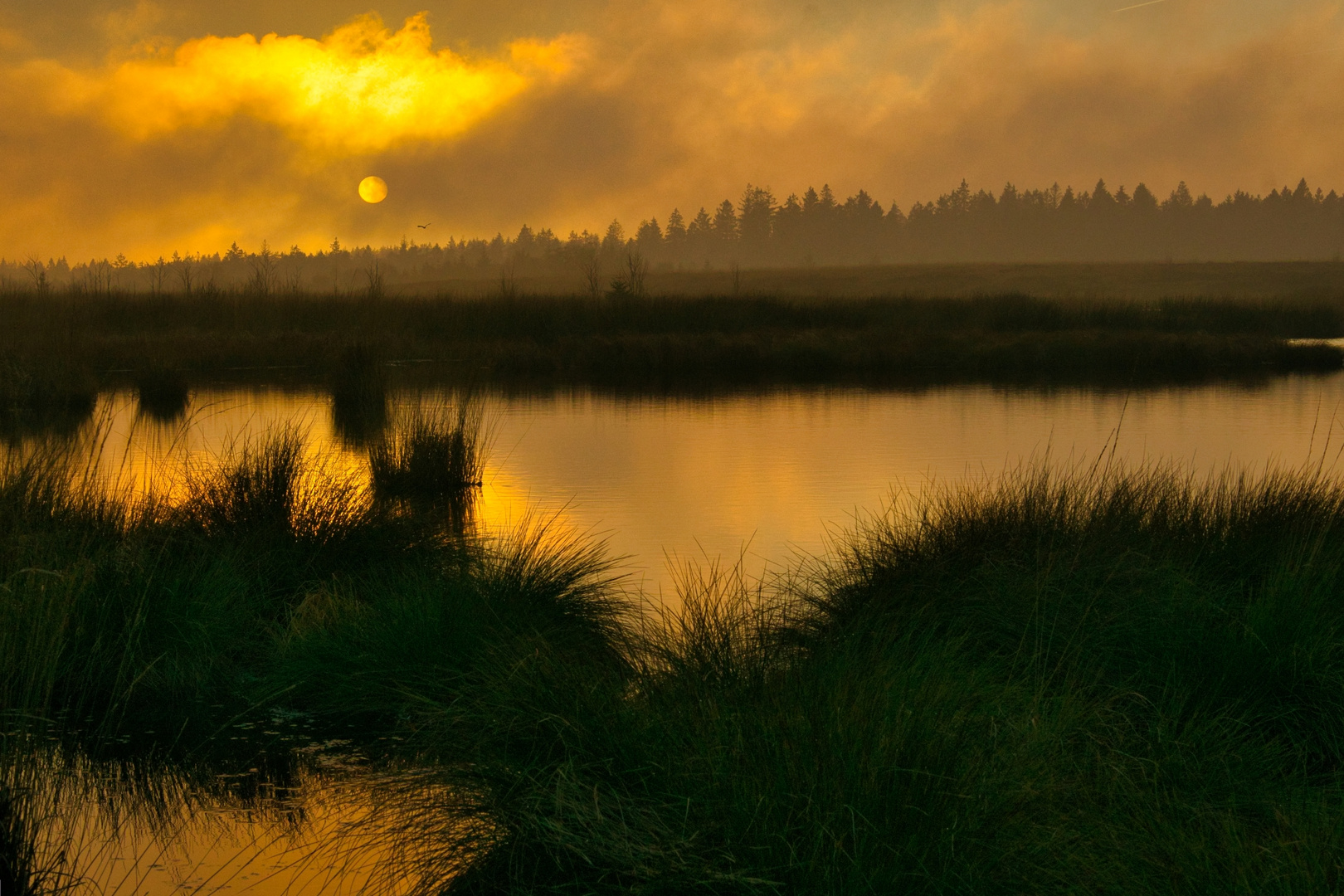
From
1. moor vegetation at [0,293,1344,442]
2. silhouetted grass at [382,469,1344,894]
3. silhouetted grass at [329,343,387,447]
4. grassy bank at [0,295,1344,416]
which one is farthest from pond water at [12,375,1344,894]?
grassy bank at [0,295,1344,416]

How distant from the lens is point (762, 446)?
41.2 feet

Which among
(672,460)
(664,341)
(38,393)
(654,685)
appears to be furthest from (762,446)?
(664,341)

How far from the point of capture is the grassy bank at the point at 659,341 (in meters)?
20.9

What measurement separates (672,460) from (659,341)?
12.2 metres

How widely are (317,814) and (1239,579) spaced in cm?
355

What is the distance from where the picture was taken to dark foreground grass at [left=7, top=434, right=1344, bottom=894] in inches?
104

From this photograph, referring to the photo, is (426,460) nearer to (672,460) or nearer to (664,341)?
(672,460)

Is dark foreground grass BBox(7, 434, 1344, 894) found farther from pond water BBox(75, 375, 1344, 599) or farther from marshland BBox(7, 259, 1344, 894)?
pond water BBox(75, 375, 1344, 599)

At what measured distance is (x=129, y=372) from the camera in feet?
64.7

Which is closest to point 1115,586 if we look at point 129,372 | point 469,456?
point 469,456

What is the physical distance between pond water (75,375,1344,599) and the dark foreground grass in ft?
2.71

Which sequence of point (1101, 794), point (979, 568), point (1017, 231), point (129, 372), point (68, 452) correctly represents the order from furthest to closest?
1. point (1017, 231)
2. point (129, 372)
3. point (68, 452)
4. point (979, 568)
5. point (1101, 794)

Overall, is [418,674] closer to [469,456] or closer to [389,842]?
[389,842]

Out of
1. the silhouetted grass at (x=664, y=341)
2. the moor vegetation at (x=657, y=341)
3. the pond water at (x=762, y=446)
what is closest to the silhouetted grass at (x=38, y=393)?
the pond water at (x=762, y=446)
